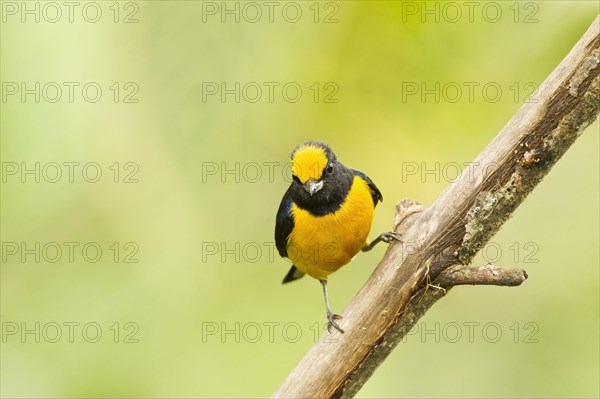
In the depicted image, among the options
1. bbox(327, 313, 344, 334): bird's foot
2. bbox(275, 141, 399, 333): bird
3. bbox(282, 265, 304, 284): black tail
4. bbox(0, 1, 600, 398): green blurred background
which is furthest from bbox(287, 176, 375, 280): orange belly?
bbox(327, 313, 344, 334): bird's foot

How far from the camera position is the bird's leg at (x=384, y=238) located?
328 centimetres

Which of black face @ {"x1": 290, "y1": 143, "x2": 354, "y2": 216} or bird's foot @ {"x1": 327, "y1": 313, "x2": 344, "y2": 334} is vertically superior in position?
black face @ {"x1": 290, "y1": 143, "x2": 354, "y2": 216}

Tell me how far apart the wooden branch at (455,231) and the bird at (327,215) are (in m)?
0.67

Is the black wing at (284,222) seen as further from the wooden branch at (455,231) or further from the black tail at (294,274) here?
the wooden branch at (455,231)

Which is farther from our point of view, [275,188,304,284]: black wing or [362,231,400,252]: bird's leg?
[275,188,304,284]: black wing

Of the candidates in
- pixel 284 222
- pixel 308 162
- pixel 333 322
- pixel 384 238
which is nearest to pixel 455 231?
pixel 333 322

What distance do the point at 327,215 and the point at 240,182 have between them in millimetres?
583

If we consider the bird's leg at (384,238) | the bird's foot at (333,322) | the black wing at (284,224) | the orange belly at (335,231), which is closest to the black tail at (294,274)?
the black wing at (284,224)

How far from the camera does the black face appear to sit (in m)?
4.07

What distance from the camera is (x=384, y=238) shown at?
151 inches

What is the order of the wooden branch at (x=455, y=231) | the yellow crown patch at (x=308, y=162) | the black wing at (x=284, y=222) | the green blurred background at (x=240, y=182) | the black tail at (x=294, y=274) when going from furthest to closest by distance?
1. the black tail at (x=294, y=274)
2. the black wing at (x=284, y=222)
3. the yellow crown patch at (x=308, y=162)
4. the green blurred background at (x=240, y=182)
5. the wooden branch at (x=455, y=231)

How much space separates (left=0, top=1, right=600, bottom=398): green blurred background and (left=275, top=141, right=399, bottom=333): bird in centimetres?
17

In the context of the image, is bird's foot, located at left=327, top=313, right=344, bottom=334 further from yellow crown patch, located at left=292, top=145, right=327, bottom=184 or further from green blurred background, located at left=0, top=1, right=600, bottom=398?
yellow crown patch, located at left=292, top=145, right=327, bottom=184

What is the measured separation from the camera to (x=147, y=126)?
10.7 ft
